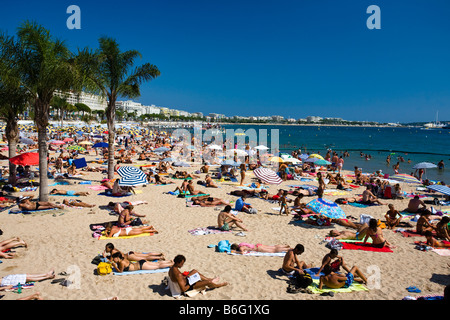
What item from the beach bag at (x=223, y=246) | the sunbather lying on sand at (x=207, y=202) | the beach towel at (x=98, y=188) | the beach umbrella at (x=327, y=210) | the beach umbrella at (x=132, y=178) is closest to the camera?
the beach bag at (x=223, y=246)

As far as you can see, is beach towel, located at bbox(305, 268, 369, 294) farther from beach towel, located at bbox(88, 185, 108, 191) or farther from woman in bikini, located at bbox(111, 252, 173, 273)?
beach towel, located at bbox(88, 185, 108, 191)

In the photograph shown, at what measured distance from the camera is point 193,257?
6383 millimetres

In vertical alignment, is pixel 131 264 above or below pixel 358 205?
below

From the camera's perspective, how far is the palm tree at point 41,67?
8.70m

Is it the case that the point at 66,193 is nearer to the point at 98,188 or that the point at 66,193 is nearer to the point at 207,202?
the point at 98,188


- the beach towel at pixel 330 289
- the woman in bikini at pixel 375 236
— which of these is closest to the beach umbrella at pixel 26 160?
the beach towel at pixel 330 289

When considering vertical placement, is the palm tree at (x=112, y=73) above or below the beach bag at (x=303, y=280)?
above

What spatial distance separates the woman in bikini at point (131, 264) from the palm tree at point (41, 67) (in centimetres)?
597

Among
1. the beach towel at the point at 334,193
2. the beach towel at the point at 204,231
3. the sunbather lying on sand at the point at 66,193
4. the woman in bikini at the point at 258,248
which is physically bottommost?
the woman in bikini at the point at 258,248

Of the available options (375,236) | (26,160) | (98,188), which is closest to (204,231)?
(375,236)

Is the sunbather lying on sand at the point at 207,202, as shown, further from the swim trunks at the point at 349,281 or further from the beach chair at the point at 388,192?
the beach chair at the point at 388,192

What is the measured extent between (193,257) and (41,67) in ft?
24.3
